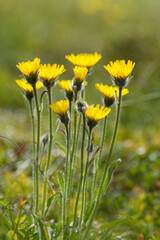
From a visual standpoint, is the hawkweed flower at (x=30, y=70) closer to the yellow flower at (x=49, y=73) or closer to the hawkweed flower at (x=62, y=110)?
the yellow flower at (x=49, y=73)

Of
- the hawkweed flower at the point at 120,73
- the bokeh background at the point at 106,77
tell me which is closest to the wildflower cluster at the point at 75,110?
the hawkweed flower at the point at 120,73

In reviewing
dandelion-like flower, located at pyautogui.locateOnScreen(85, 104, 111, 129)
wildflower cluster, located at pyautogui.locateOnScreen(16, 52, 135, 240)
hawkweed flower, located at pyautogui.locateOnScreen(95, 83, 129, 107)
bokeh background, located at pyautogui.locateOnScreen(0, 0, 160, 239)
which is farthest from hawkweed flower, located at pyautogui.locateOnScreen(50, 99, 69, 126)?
bokeh background, located at pyautogui.locateOnScreen(0, 0, 160, 239)

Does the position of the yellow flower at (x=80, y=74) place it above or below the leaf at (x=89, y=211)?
above

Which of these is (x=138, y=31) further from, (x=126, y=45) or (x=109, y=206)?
(x=109, y=206)

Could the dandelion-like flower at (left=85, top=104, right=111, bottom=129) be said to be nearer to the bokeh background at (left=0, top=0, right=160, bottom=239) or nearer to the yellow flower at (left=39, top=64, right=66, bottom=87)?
the yellow flower at (left=39, top=64, right=66, bottom=87)

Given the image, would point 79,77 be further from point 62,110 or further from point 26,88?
point 26,88

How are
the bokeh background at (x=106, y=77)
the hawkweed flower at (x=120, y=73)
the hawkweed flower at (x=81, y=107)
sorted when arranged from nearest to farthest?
1. the hawkweed flower at (x=81, y=107)
2. the hawkweed flower at (x=120, y=73)
3. the bokeh background at (x=106, y=77)

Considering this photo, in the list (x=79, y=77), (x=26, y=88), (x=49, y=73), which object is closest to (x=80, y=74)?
(x=79, y=77)
